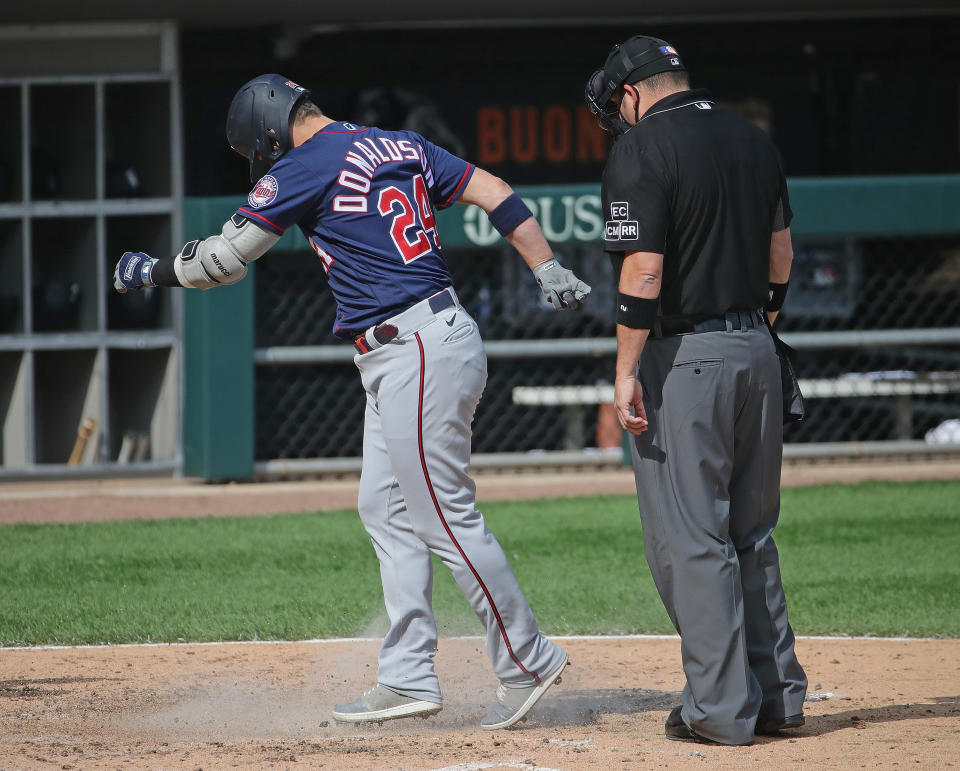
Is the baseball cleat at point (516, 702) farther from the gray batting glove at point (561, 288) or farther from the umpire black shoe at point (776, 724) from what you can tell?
the gray batting glove at point (561, 288)

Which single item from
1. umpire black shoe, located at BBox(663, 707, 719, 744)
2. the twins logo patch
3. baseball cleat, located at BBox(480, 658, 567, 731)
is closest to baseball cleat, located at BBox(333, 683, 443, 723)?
baseball cleat, located at BBox(480, 658, 567, 731)

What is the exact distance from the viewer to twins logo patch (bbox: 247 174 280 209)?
3.73 metres

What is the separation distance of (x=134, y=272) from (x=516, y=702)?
1692 millimetres

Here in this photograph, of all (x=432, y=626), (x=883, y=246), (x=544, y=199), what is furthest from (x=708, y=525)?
(x=883, y=246)

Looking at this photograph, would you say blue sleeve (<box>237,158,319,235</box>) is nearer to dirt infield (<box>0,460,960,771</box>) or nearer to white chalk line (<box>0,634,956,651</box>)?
dirt infield (<box>0,460,960,771</box>)

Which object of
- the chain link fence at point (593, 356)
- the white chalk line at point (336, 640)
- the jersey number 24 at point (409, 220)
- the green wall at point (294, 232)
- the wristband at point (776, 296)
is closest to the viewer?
the jersey number 24 at point (409, 220)

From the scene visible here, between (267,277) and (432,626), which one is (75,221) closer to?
(267,277)

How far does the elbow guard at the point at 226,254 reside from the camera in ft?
12.3

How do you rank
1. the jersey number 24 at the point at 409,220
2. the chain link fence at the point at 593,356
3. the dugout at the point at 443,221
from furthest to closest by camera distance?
the chain link fence at the point at 593,356 → the dugout at the point at 443,221 → the jersey number 24 at the point at 409,220

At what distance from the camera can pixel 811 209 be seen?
984 centimetres

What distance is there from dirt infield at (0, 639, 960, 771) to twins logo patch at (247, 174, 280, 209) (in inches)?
60.4

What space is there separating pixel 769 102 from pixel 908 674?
25.5 ft

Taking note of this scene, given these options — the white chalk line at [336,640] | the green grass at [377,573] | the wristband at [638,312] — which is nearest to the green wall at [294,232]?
the green grass at [377,573]

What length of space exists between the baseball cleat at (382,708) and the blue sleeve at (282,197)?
4.58ft
